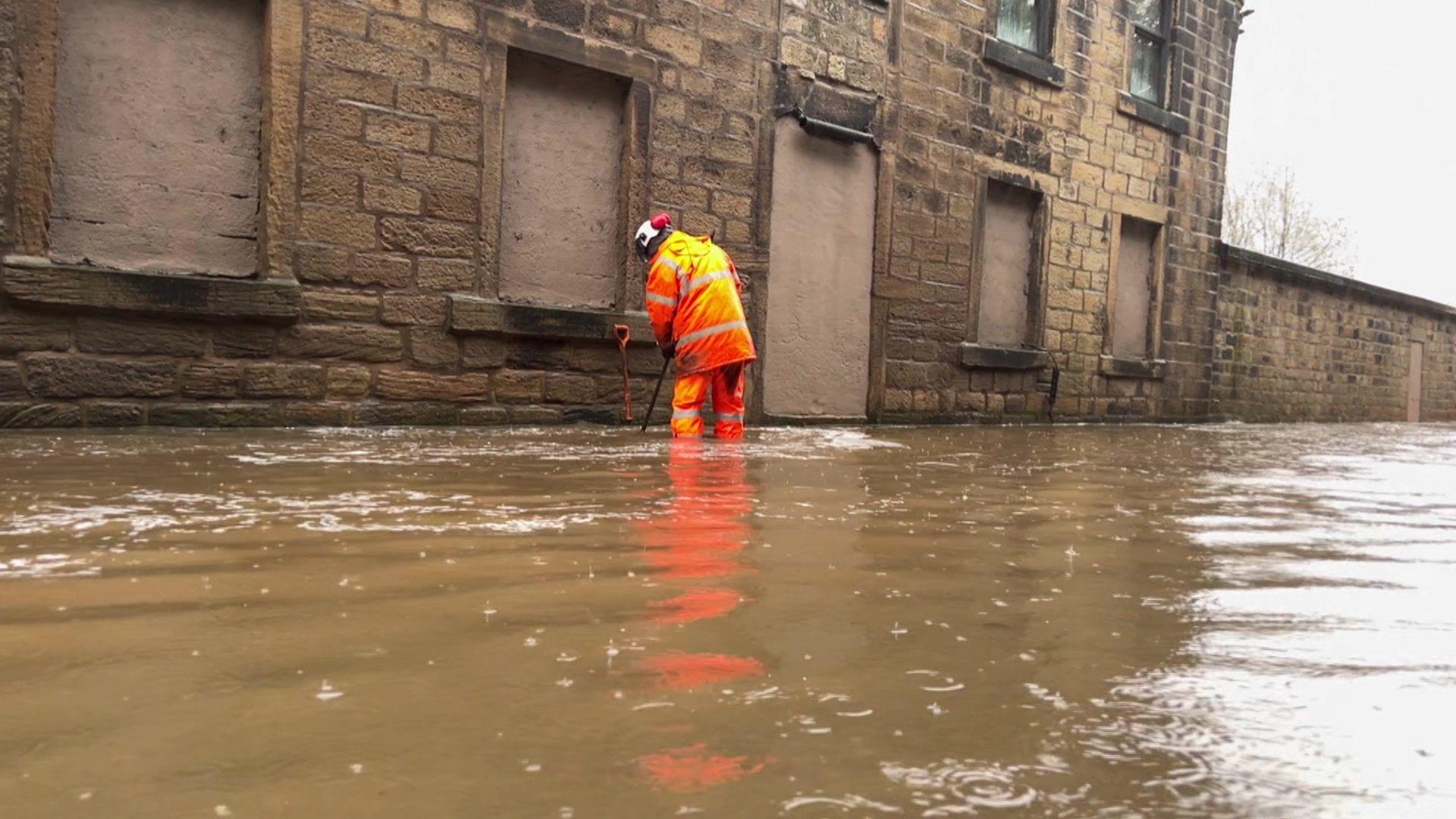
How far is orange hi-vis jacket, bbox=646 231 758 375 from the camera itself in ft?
22.8

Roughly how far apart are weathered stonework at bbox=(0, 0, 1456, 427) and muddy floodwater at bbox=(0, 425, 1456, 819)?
9.06 ft

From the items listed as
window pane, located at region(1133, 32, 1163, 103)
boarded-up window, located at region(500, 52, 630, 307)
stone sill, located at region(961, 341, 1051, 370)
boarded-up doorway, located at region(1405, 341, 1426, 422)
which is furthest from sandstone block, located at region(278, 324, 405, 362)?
boarded-up doorway, located at region(1405, 341, 1426, 422)

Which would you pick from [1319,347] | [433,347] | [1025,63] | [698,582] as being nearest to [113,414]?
[433,347]

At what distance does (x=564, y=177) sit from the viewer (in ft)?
26.0

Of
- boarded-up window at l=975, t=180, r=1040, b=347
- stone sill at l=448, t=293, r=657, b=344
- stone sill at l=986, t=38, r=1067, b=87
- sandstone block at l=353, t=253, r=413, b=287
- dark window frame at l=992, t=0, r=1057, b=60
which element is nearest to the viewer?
sandstone block at l=353, t=253, r=413, b=287

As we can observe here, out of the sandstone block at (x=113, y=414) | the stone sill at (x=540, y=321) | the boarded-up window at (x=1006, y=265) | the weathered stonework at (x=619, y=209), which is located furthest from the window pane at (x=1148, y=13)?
the sandstone block at (x=113, y=414)

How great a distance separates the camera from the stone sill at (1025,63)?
10.8 meters

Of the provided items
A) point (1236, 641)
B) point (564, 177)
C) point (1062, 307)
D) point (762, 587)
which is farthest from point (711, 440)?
point (1062, 307)

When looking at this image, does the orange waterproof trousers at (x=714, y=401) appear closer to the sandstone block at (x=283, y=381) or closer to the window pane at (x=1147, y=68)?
the sandstone block at (x=283, y=381)

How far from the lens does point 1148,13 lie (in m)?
13.0

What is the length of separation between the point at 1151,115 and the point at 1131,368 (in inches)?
116

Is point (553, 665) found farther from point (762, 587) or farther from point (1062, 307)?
point (1062, 307)

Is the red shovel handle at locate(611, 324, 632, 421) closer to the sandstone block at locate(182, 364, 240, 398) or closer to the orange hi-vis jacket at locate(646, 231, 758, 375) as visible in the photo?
the orange hi-vis jacket at locate(646, 231, 758, 375)

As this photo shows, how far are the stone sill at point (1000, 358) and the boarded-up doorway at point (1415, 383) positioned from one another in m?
11.9
